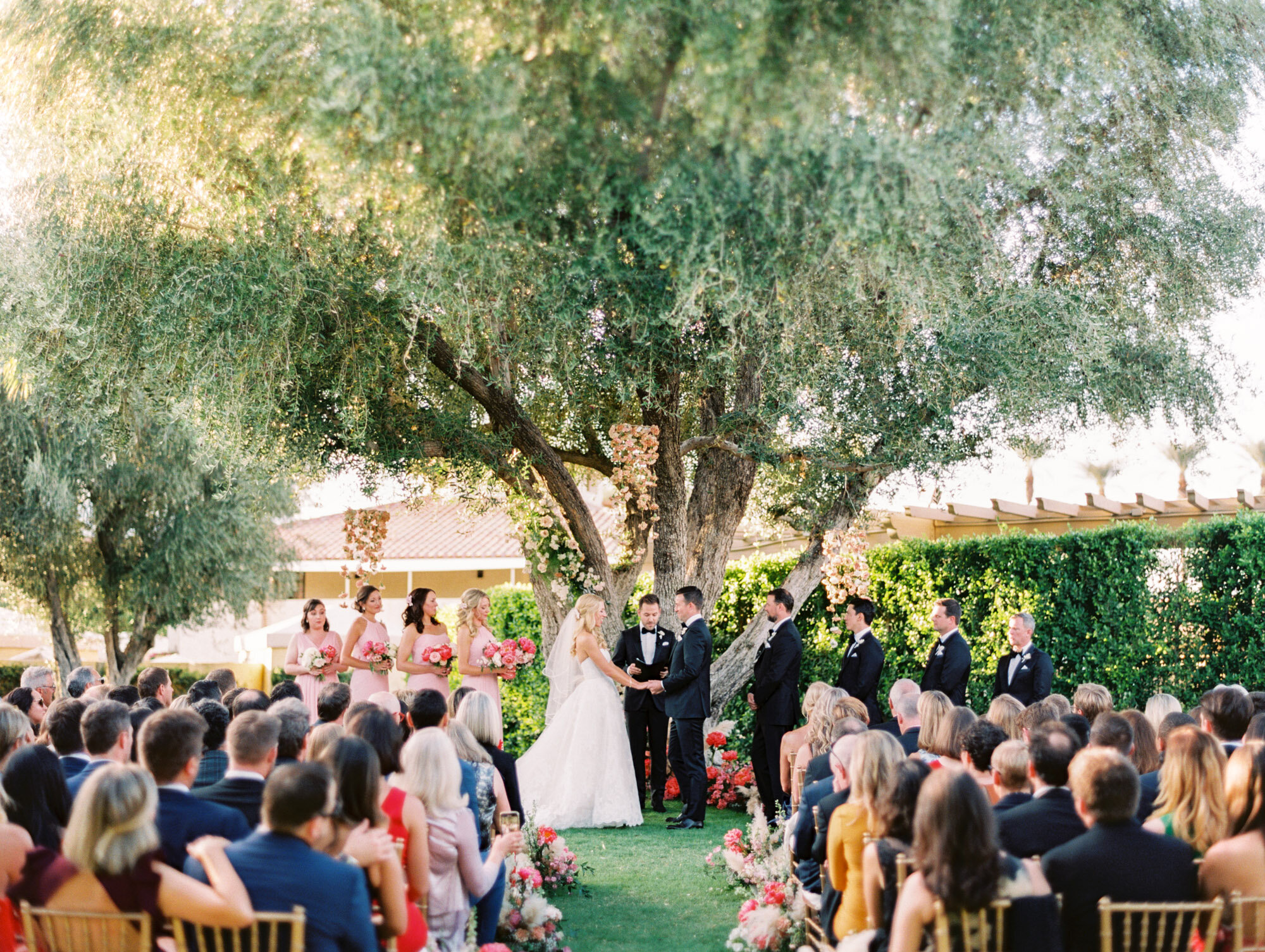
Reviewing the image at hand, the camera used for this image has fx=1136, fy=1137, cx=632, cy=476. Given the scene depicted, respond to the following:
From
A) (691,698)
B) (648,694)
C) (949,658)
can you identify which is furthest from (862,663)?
(648,694)

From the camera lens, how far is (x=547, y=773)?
1008cm

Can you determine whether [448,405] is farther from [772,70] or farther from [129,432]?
[772,70]

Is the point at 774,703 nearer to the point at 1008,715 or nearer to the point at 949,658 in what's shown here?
the point at 949,658

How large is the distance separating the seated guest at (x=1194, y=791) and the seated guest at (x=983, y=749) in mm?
725

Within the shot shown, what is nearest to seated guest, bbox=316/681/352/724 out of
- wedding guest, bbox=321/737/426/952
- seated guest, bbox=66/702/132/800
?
seated guest, bbox=66/702/132/800

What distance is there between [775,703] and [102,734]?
603 centimetres

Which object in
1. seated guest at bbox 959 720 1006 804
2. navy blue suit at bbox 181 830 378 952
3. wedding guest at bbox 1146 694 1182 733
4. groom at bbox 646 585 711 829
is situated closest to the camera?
navy blue suit at bbox 181 830 378 952

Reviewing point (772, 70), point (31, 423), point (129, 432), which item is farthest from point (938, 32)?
point (31, 423)

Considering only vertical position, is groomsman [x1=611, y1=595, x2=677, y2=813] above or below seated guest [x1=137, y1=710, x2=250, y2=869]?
below

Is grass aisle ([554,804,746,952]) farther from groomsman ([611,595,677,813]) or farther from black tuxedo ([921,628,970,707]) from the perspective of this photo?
black tuxedo ([921,628,970,707])

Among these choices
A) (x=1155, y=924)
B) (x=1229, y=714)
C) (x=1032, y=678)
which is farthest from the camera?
(x=1032, y=678)

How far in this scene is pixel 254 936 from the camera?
339 centimetres

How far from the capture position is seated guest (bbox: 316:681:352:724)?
6.63 meters

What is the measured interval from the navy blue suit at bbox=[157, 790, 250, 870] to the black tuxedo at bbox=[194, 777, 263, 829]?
1.06ft
